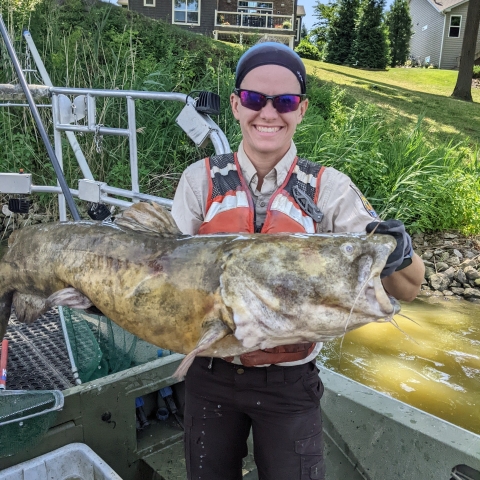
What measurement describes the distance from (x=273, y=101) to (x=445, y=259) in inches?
274

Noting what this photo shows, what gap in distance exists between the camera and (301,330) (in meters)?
1.70

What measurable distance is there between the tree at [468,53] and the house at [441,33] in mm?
18392

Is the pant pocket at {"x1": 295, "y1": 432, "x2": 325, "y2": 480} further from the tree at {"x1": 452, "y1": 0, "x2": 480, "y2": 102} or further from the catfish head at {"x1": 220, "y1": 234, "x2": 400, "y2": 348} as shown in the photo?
the tree at {"x1": 452, "y1": 0, "x2": 480, "y2": 102}

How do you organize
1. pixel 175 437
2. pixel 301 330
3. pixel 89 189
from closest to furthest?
1. pixel 301 330
2. pixel 175 437
3. pixel 89 189

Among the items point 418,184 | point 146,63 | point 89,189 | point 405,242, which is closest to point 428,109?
point 418,184

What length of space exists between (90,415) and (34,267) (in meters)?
1.04

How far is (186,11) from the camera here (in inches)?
1097

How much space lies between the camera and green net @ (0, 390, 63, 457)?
2.36 m

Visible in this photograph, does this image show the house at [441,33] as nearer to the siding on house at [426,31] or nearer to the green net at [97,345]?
the siding on house at [426,31]

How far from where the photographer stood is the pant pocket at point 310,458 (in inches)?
78.0

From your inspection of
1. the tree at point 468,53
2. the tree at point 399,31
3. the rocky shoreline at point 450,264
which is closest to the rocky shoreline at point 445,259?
the rocky shoreline at point 450,264

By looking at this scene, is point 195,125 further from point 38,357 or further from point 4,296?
point 38,357

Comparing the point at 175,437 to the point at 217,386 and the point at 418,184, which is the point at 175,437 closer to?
the point at 217,386

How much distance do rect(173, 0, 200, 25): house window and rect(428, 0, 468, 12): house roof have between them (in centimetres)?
2069
